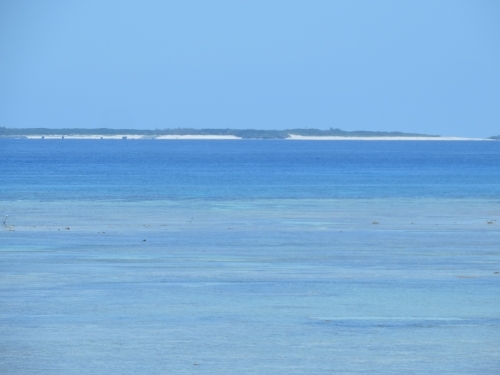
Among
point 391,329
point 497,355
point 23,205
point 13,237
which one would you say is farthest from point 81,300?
point 23,205

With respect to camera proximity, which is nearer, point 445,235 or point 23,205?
point 445,235

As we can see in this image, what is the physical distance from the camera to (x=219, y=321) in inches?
454

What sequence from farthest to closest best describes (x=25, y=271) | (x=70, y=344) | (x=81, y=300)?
(x=25, y=271) → (x=81, y=300) → (x=70, y=344)

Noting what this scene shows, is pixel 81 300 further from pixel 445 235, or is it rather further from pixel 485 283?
pixel 445 235

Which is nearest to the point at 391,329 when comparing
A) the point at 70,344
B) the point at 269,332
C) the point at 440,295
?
the point at 269,332

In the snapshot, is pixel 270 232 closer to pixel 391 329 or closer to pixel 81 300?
pixel 81 300

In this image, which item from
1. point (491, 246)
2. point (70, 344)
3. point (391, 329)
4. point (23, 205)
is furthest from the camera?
point (23, 205)

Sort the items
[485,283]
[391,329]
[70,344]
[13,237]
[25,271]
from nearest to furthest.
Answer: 1. [70,344]
2. [391,329]
3. [485,283]
4. [25,271]
5. [13,237]

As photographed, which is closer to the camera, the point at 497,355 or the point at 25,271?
the point at 497,355

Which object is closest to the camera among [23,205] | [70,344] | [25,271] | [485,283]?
[70,344]

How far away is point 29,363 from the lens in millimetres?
9570

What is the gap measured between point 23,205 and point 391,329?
23.3 meters

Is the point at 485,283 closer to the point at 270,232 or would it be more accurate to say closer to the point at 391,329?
the point at 391,329

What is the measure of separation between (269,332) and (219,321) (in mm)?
813
